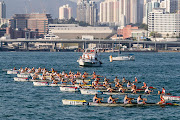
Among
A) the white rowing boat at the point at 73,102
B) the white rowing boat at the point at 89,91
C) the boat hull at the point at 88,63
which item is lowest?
the white rowing boat at the point at 73,102

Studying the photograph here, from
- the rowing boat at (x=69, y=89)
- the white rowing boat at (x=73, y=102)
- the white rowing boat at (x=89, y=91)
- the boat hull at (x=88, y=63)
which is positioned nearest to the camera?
the white rowing boat at (x=73, y=102)

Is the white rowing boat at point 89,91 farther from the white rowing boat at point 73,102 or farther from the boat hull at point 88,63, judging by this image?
the boat hull at point 88,63

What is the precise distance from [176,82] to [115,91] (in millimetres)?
21728

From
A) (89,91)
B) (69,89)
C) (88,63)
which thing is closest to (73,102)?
(89,91)

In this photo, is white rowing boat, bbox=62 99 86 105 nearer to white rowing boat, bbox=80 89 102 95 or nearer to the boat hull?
white rowing boat, bbox=80 89 102 95

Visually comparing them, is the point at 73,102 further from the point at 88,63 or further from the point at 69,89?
the point at 88,63

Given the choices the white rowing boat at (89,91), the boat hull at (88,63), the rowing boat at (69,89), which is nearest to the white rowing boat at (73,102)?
the white rowing boat at (89,91)

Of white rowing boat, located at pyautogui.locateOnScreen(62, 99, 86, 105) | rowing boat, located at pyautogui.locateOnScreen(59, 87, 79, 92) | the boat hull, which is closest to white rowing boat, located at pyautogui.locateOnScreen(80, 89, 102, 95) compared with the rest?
rowing boat, located at pyautogui.locateOnScreen(59, 87, 79, 92)

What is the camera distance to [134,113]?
53.5m

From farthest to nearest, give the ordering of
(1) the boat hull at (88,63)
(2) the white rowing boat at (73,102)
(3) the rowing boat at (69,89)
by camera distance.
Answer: (1) the boat hull at (88,63)
(3) the rowing boat at (69,89)
(2) the white rowing boat at (73,102)

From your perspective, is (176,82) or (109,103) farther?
(176,82)

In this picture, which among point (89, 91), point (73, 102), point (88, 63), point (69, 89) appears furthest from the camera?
point (88, 63)

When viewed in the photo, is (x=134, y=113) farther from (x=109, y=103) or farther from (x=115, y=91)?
(x=115, y=91)

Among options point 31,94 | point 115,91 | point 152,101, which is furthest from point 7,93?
point 152,101
